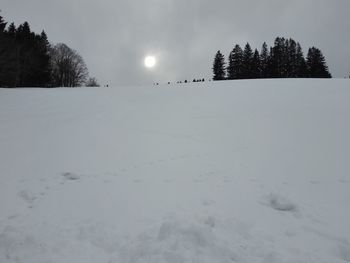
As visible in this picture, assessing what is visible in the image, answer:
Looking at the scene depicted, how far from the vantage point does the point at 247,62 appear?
51531 millimetres

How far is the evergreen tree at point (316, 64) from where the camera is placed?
49.7 meters

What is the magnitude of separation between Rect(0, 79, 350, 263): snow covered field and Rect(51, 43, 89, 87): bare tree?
4141 cm

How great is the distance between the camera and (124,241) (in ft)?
13.6

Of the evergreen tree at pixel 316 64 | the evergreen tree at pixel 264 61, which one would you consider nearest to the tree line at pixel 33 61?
the evergreen tree at pixel 264 61

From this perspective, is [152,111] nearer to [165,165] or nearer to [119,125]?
[119,125]

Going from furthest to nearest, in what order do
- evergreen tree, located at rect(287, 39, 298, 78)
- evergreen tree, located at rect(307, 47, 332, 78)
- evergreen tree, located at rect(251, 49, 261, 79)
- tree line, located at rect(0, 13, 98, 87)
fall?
evergreen tree, located at rect(287, 39, 298, 78), evergreen tree, located at rect(251, 49, 261, 79), evergreen tree, located at rect(307, 47, 332, 78), tree line, located at rect(0, 13, 98, 87)

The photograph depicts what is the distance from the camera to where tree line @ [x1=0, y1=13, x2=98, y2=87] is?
2962cm

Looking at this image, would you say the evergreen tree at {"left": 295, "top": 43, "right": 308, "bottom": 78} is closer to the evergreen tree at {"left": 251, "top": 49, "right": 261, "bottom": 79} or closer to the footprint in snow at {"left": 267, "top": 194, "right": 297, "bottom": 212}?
the evergreen tree at {"left": 251, "top": 49, "right": 261, "bottom": 79}

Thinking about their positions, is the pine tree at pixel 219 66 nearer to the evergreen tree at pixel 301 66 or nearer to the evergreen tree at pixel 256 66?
the evergreen tree at pixel 256 66

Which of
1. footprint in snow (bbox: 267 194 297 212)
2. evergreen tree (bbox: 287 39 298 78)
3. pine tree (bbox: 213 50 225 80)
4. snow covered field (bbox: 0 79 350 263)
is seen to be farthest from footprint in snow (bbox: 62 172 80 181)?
evergreen tree (bbox: 287 39 298 78)

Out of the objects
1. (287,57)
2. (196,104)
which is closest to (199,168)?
(196,104)

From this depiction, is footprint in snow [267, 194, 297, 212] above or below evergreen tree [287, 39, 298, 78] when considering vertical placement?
below

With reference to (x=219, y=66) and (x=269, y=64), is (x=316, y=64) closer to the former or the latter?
(x=269, y=64)

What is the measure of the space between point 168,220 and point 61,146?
5525 mm
